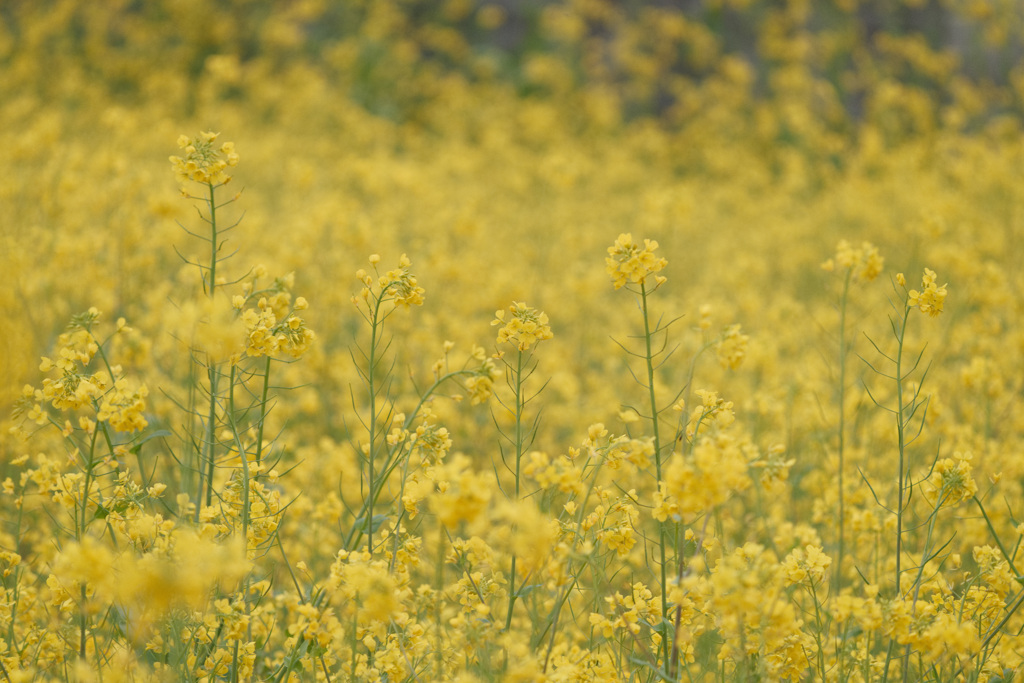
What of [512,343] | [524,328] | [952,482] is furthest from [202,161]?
[952,482]

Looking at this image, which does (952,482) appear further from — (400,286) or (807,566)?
(400,286)

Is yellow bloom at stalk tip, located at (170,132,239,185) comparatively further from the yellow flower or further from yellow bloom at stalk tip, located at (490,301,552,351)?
the yellow flower

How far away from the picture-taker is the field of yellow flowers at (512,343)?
1.87 meters

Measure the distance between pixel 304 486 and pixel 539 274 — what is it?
3.25 m

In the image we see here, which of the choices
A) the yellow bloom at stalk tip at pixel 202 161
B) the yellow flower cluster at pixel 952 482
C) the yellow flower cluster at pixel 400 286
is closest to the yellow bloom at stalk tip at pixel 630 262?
the yellow flower cluster at pixel 400 286

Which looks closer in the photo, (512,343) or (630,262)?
(630,262)

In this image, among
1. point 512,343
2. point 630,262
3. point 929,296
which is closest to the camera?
point 630,262

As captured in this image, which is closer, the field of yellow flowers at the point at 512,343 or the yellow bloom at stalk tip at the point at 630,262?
the field of yellow flowers at the point at 512,343

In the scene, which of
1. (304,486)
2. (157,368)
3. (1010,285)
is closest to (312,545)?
(304,486)

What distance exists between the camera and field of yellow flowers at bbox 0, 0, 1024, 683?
1.87 meters

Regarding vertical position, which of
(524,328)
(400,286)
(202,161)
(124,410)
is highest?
(202,161)

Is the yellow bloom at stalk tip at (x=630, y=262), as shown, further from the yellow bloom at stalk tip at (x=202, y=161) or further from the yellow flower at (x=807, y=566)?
the yellow bloom at stalk tip at (x=202, y=161)

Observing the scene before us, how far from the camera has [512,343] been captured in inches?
105

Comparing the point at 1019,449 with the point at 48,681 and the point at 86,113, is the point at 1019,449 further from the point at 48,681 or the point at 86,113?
the point at 86,113
